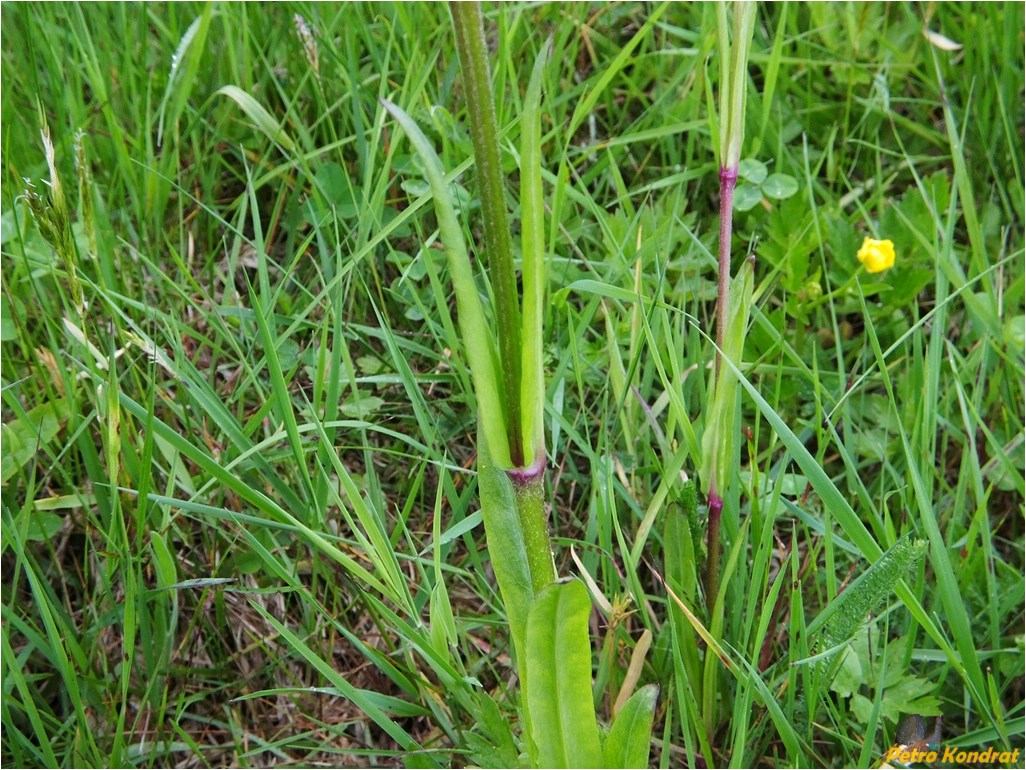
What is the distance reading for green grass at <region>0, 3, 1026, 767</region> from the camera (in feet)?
4.10

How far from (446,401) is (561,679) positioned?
2.24ft

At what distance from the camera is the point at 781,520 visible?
1.56m

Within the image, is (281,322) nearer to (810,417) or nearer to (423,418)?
(423,418)

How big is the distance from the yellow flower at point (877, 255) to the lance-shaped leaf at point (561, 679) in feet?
3.51

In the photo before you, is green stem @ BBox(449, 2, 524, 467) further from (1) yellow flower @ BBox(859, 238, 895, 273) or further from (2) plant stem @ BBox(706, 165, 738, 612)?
(1) yellow flower @ BBox(859, 238, 895, 273)

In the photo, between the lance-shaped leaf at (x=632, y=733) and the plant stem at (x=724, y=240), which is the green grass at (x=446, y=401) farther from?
the lance-shaped leaf at (x=632, y=733)

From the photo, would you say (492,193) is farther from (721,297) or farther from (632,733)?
(632,733)

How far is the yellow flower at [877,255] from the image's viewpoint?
5.63 ft

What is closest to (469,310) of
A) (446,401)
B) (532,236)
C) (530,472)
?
(532,236)

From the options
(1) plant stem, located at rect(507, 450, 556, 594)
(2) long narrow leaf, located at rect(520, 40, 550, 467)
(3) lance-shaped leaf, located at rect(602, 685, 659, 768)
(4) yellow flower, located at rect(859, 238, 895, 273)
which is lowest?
(3) lance-shaped leaf, located at rect(602, 685, 659, 768)

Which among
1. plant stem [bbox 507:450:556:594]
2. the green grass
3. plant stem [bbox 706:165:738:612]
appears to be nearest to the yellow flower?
the green grass

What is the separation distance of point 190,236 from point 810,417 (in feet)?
3.76

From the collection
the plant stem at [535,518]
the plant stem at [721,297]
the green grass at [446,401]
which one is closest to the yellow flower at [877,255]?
the green grass at [446,401]

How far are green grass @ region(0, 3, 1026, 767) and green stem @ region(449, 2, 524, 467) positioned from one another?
1.06 ft
